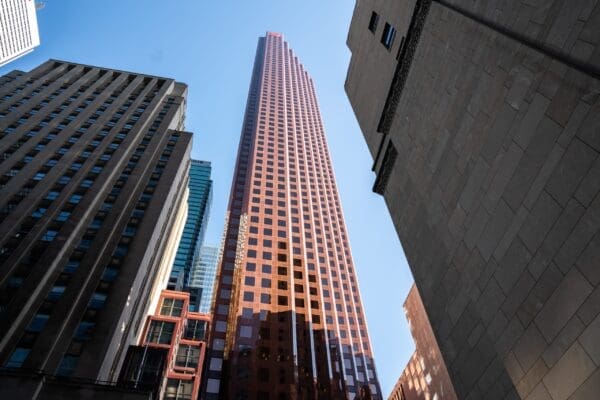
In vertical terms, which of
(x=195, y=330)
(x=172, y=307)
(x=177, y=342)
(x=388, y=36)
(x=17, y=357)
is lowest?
(x=17, y=357)

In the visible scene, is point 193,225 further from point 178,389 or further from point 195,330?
point 178,389

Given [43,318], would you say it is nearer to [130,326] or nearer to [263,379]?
[130,326]

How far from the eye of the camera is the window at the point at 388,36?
1007 inches

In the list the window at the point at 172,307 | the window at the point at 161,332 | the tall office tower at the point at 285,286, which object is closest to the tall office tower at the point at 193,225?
the tall office tower at the point at 285,286

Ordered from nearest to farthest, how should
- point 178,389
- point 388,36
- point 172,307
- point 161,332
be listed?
point 388,36, point 178,389, point 161,332, point 172,307

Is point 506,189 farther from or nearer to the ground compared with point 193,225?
nearer to the ground

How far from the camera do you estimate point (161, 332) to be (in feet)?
193

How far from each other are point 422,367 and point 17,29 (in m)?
170

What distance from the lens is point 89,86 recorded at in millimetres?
73062

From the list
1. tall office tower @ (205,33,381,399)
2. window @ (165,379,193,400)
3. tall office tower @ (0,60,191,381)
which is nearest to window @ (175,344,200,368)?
tall office tower @ (205,33,381,399)

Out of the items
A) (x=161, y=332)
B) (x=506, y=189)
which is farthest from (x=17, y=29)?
(x=506, y=189)

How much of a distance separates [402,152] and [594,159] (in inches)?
520

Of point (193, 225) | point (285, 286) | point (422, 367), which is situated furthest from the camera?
point (193, 225)

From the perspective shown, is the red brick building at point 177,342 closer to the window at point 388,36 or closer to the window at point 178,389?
the window at point 178,389
